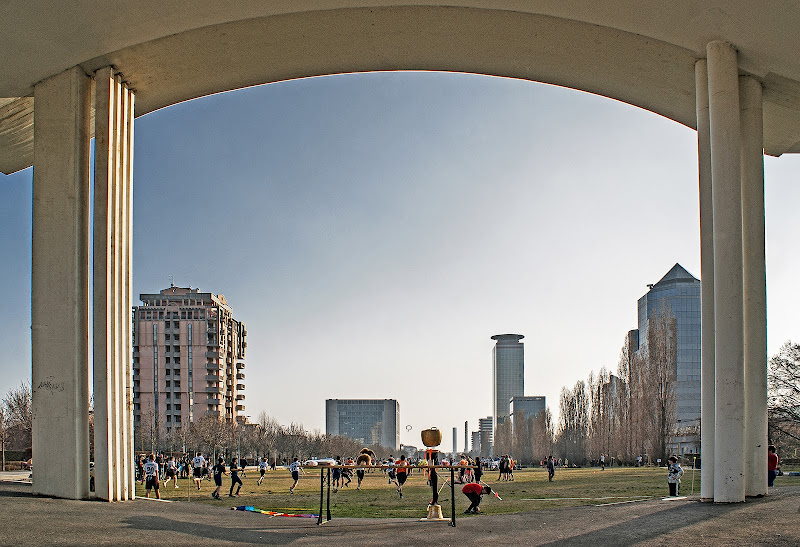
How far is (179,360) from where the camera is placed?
136 metres

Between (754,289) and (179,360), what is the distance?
420ft

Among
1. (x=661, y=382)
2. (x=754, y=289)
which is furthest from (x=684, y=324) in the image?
(x=754, y=289)

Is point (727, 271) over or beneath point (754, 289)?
over

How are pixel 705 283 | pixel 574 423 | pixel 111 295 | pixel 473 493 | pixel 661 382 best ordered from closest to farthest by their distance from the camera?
pixel 705 283
pixel 111 295
pixel 473 493
pixel 661 382
pixel 574 423

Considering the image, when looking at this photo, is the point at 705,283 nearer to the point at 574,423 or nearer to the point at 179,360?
the point at 574,423

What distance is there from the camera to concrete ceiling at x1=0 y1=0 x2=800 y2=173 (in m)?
15.6

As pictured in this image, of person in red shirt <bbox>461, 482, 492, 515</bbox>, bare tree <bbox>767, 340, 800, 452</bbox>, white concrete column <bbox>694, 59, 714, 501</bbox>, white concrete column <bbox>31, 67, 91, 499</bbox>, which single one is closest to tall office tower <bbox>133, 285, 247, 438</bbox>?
bare tree <bbox>767, 340, 800, 452</bbox>

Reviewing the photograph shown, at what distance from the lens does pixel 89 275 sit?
57.8 ft

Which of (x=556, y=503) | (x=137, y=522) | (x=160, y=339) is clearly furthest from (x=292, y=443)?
(x=137, y=522)

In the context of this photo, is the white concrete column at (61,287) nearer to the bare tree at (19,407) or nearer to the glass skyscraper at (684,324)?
the bare tree at (19,407)

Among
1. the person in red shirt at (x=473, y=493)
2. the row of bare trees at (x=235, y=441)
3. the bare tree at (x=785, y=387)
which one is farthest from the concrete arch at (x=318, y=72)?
the row of bare trees at (x=235, y=441)

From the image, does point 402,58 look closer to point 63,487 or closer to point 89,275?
point 89,275

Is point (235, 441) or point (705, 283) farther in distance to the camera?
point (235, 441)

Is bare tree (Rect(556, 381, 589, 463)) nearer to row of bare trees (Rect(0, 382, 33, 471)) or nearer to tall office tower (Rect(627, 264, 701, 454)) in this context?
tall office tower (Rect(627, 264, 701, 454))
